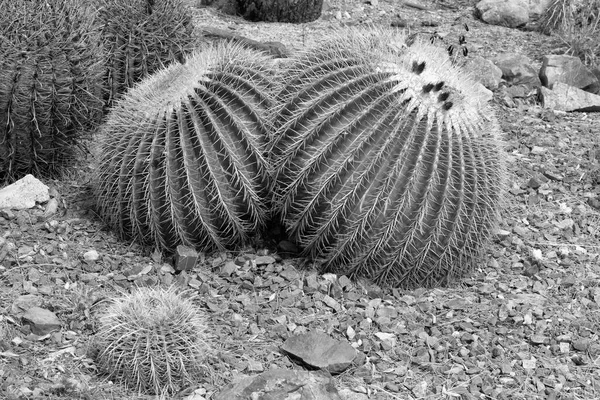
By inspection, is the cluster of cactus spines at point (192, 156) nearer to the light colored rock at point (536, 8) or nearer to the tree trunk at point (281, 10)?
the tree trunk at point (281, 10)

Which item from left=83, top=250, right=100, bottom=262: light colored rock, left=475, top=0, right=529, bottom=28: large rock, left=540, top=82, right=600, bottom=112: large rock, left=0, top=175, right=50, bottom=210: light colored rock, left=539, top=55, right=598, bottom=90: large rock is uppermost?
left=475, top=0, right=529, bottom=28: large rock

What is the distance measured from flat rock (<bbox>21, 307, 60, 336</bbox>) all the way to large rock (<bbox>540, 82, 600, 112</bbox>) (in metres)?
4.25

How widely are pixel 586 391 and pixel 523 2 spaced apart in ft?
16.9

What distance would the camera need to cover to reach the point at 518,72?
23.2 ft

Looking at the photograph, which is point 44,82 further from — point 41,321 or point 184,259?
point 41,321

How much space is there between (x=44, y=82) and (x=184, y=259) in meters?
1.24

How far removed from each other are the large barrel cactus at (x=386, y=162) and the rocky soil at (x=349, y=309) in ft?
0.73

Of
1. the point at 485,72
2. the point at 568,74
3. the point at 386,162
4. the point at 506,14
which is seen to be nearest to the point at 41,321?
the point at 386,162

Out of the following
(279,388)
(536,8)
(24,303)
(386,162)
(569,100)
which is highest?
(536,8)

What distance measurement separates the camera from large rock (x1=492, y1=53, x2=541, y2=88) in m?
7.07

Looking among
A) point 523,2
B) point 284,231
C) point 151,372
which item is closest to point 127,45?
point 284,231

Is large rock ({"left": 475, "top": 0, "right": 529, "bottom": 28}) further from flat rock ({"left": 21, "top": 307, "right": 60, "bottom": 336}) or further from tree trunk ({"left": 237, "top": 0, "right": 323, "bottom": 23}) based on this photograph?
flat rock ({"left": 21, "top": 307, "right": 60, "bottom": 336})

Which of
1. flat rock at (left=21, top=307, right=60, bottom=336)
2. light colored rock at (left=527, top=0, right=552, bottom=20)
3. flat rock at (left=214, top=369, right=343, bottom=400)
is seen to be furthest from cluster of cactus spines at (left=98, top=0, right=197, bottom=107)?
light colored rock at (left=527, top=0, right=552, bottom=20)

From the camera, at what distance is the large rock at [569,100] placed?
6793mm
